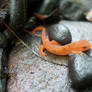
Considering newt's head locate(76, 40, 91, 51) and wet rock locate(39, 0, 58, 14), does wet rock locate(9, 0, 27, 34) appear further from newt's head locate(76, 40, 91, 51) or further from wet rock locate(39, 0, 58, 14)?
newt's head locate(76, 40, 91, 51)

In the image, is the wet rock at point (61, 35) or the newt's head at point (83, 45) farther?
the wet rock at point (61, 35)

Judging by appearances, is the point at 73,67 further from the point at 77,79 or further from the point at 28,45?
the point at 28,45

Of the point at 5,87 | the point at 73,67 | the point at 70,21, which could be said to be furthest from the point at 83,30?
the point at 5,87

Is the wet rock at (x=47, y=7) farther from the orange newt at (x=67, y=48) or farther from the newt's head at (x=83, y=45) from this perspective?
the newt's head at (x=83, y=45)

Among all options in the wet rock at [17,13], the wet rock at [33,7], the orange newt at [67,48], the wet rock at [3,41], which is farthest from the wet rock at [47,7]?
the wet rock at [3,41]

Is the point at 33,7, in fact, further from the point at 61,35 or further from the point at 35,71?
the point at 35,71

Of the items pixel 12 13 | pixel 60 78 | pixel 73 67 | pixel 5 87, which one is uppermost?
pixel 12 13

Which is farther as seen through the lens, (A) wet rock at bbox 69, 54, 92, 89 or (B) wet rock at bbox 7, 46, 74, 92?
(B) wet rock at bbox 7, 46, 74, 92

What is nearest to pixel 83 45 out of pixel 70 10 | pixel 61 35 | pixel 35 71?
pixel 61 35

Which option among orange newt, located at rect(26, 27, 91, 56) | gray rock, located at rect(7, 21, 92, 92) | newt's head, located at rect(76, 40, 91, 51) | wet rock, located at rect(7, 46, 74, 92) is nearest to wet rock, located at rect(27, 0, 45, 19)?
gray rock, located at rect(7, 21, 92, 92)
